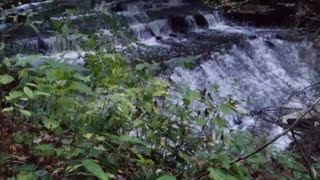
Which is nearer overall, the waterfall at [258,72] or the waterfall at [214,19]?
the waterfall at [258,72]

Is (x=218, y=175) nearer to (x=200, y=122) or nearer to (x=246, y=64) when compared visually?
(x=200, y=122)

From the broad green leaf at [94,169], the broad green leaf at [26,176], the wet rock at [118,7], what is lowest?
the wet rock at [118,7]

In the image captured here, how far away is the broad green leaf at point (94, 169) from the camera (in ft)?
6.28

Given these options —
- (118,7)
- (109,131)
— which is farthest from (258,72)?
(109,131)

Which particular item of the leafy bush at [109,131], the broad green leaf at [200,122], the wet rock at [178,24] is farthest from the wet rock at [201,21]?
the broad green leaf at [200,122]

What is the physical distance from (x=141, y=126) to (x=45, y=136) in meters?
0.53

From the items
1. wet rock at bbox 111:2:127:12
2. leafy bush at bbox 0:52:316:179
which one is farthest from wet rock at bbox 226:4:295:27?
leafy bush at bbox 0:52:316:179

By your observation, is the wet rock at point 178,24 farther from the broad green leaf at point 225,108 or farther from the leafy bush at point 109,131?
the broad green leaf at point 225,108

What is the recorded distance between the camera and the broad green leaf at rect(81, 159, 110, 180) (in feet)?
6.28

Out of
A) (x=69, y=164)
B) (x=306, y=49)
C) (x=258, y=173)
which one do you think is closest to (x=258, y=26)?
(x=306, y=49)

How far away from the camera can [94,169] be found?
1946 mm

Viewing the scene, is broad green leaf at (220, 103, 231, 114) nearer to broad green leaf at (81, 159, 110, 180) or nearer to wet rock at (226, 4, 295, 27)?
broad green leaf at (81, 159, 110, 180)

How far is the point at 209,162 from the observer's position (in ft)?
7.61

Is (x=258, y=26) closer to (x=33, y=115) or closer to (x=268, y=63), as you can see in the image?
(x=268, y=63)
